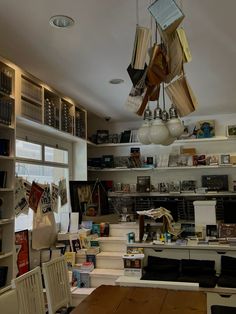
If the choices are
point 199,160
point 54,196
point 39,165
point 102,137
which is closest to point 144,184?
point 199,160

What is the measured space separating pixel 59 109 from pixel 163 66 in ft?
8.84

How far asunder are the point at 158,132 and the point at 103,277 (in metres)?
2.16

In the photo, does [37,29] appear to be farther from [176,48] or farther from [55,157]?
[55,157]

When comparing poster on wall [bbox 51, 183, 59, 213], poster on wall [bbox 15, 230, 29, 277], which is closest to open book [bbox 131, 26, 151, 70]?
poster on wall [bbox 15, 230, 29, 277]

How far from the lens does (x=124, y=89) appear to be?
441 centimetres

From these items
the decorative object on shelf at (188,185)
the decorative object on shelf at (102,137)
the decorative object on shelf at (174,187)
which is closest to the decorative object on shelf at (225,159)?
the decorative object on shelf at (188,185)

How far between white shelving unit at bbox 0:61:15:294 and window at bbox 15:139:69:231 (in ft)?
1.73

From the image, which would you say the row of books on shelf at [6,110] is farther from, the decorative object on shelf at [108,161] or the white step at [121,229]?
the decorative object on shelf at [108,161]

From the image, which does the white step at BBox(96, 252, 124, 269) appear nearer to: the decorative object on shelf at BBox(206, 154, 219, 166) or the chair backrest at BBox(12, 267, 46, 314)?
the chair backrest at BBox(12, 267, 46, 314)

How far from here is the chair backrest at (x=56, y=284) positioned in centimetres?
261

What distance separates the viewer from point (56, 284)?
2.77 m

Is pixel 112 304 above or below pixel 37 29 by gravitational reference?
below

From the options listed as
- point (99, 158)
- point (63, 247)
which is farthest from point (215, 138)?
point (63, 247)

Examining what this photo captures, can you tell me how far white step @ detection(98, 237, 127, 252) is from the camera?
4207 millimetres
